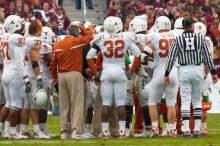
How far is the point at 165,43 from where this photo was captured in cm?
2100

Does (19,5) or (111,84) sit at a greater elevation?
(19,5)

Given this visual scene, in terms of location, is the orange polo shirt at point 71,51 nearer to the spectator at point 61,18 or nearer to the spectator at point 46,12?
the spectator at point 46,12

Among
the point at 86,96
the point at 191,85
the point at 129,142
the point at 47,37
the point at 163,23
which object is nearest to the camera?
the point at 129,142

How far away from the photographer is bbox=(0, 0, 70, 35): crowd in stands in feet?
100

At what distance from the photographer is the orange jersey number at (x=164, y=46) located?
68.9ft

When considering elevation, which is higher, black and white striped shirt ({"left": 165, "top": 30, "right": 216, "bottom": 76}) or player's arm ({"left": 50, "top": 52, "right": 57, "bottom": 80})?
black and white striped shirt ({"left": 165, "top": 30, "right": 216, "bottom": 76})

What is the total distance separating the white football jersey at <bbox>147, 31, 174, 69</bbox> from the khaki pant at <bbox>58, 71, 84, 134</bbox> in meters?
1.46

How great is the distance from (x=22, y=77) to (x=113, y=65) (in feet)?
5.56

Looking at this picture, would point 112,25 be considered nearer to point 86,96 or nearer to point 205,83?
point 86,96

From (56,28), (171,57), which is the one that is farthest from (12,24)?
(56,28)

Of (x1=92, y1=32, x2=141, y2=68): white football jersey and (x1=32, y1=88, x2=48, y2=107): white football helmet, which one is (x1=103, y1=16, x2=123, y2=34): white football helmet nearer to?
(x1=92, y1=32, x2=141, y2=68): white football jersey

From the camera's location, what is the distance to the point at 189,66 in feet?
67.1

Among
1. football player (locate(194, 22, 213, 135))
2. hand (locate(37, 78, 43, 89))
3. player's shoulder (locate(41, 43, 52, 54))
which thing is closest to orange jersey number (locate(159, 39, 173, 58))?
football player (locate(194, 22, 213, 135))

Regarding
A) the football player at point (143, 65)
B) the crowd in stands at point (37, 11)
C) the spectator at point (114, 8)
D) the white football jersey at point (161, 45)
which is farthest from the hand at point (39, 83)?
the spectator at point (114, 8)
